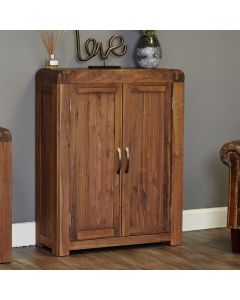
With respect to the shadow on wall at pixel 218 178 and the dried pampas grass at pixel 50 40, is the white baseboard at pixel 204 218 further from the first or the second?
the dried pampas grass at pixel 50 40

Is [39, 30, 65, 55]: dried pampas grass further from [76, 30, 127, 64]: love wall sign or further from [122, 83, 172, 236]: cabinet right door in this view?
[122, 83, 172, 236]: cabinet right door

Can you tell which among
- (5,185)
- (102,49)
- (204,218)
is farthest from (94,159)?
(204,218)

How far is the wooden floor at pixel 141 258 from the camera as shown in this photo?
11.0 ft

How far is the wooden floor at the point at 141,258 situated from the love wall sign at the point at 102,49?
119 centimetres

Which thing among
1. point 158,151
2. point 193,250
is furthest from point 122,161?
point 193,250

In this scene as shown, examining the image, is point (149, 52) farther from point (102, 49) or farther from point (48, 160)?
point (48, 160)

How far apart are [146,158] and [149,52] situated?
2.16 feet

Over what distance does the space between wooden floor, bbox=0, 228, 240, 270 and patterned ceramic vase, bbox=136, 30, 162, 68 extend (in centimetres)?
113

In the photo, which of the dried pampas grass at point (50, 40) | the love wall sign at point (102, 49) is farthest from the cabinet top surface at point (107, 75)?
the love wall sign at point (102, 49)

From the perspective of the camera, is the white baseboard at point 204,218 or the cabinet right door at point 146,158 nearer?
the cabinet right door at point 146,158

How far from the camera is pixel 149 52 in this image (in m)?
3.81

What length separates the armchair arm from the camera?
3449 mm
